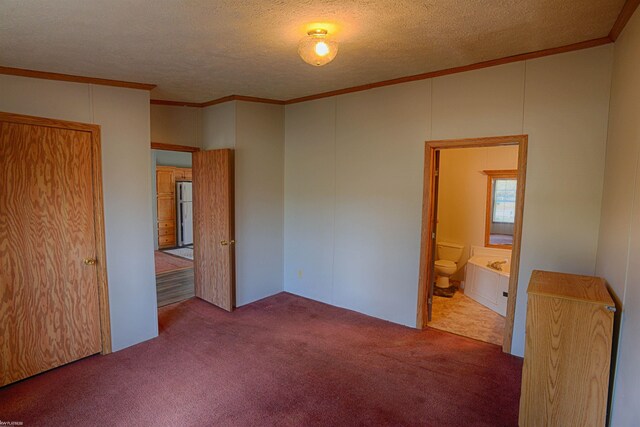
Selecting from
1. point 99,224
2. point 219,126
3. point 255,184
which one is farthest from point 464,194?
point 99,224

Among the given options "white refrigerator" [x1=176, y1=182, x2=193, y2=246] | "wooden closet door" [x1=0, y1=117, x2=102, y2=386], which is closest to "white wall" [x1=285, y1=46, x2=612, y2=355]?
"wooden closet door" [x1=0, y1=117, x2=102, y2=386]

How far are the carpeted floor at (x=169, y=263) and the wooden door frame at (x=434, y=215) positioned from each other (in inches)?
181

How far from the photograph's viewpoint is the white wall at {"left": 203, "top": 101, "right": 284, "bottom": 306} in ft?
13.7

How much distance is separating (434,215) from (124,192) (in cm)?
317

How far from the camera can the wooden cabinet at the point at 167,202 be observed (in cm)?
809

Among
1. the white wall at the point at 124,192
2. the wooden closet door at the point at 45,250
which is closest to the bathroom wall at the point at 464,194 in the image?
the white wall at the point at 124,192

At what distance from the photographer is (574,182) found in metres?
2.72

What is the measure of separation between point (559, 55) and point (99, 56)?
3607mm

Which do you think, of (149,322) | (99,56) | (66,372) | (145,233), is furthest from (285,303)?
(99,56)

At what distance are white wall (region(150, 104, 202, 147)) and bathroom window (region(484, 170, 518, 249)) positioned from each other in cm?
424

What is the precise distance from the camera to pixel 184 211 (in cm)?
847

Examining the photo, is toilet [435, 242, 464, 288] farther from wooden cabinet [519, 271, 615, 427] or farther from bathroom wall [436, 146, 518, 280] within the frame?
wooden cabinet [519, 271, 615, 427]

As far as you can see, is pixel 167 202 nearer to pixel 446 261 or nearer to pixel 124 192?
pixel 124 192

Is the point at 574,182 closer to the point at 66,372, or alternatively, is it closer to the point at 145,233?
the point at 145,233
